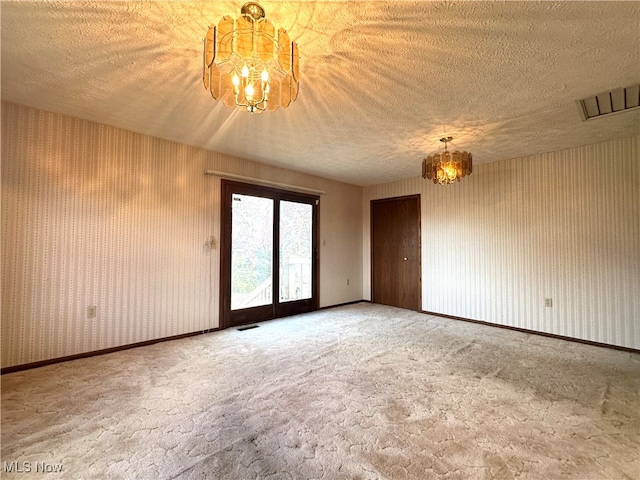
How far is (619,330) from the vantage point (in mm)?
3180

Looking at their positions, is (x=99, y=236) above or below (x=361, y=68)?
below

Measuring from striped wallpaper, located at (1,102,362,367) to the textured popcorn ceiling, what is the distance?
32 cm

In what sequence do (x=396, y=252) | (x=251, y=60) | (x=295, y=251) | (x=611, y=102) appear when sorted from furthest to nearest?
(x=396, y=252), (x=295, y=251), (x=611, y=102), (x=251, y=60)

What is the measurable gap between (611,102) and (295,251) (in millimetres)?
3997

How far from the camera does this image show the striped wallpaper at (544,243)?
3.20m

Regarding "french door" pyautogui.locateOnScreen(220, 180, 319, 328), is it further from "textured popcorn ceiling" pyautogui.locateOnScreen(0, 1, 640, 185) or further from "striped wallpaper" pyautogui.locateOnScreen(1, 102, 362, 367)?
"textured popcorn ceiling" pyautogui.locateOnScreen(0, 1, 640, 185)

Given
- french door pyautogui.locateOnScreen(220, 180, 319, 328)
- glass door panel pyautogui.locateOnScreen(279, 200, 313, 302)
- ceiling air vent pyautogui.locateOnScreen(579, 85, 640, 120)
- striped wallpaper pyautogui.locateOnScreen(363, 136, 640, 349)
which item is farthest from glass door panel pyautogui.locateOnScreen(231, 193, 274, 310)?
ceiling air vent pyautogui.locateOnScreen(579, 85, 640, 120)

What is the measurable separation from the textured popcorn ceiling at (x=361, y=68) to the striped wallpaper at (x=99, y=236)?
0.32 metres

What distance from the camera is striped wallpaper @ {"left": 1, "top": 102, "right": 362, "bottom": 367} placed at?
2.54 m

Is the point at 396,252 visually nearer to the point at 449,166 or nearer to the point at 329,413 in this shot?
the point at 449,166

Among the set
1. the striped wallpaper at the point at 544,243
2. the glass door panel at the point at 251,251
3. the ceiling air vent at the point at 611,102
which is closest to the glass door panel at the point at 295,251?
the glass door panel at the point at 251,251

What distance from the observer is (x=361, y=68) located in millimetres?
2002

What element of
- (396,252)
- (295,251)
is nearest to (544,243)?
(396,252)

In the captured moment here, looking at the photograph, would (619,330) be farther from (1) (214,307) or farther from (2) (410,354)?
(1) (214,307)
